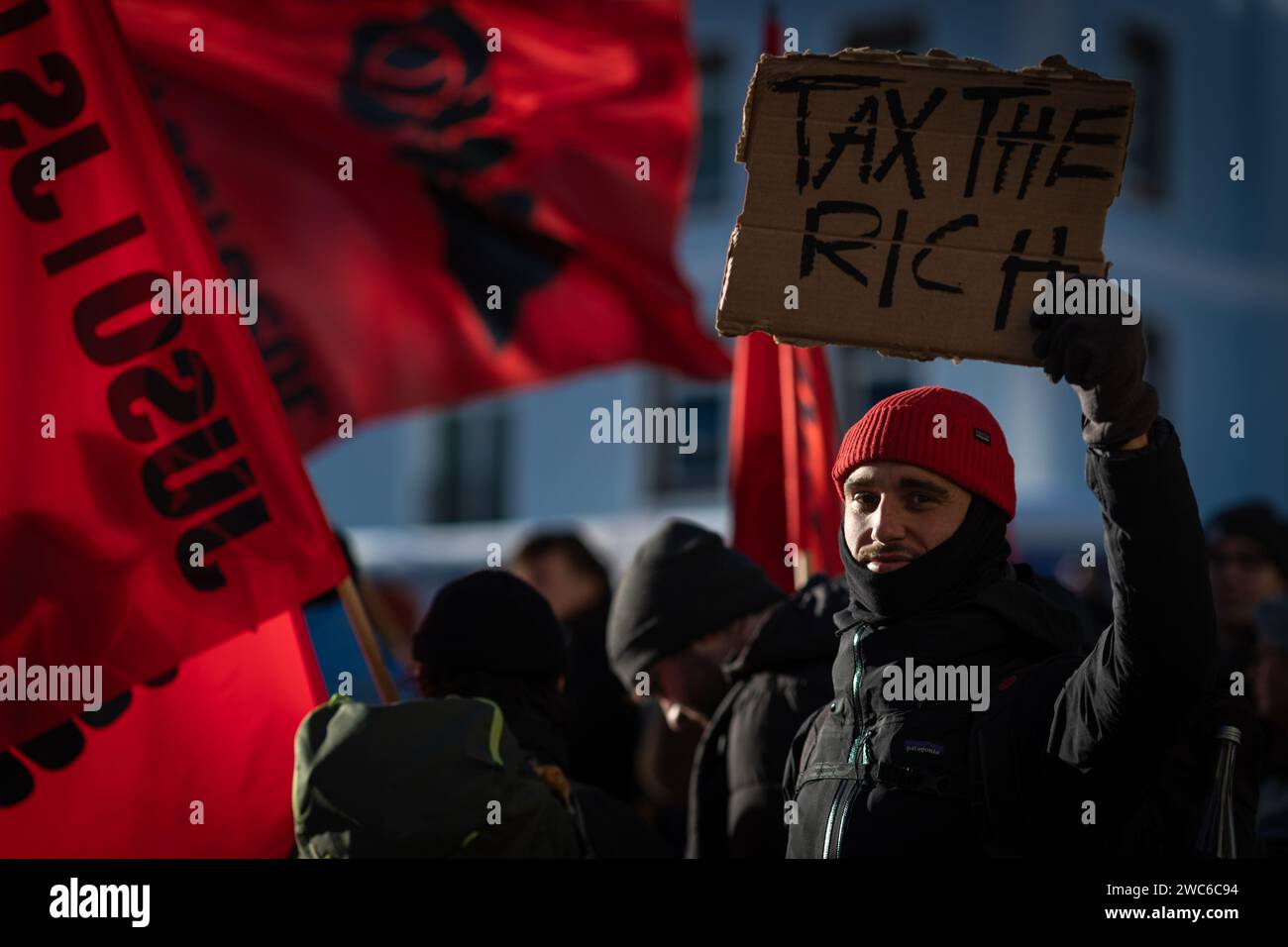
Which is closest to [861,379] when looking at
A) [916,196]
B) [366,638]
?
[366,638]

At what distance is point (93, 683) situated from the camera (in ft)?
12.1

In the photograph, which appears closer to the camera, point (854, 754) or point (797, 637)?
point (854, 754)

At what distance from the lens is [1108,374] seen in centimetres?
247

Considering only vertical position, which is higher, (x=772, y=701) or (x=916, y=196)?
(x=916, y=196)

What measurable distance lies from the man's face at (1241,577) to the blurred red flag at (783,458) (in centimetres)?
134

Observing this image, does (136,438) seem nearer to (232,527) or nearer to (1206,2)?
(232,527)

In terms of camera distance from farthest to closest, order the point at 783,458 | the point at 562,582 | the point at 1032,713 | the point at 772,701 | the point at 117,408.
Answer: the point at 562,582
the point at 783,458
the point at 772,701
the point at 117,408
the point at 1032,713

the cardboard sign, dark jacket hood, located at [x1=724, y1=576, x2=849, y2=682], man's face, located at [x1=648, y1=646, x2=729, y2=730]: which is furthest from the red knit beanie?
man's face, located at [x1=648, y1=646, x2=729, y2=730]

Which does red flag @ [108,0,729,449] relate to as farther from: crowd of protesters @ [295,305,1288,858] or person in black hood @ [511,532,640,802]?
crowd of protesters @ [295,305,1288,858]

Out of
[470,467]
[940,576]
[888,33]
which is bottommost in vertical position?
[470,467]

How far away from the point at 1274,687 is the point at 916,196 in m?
2.72

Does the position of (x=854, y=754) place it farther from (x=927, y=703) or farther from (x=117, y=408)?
(x=117, y=408)

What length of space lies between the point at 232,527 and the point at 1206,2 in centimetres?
1905
